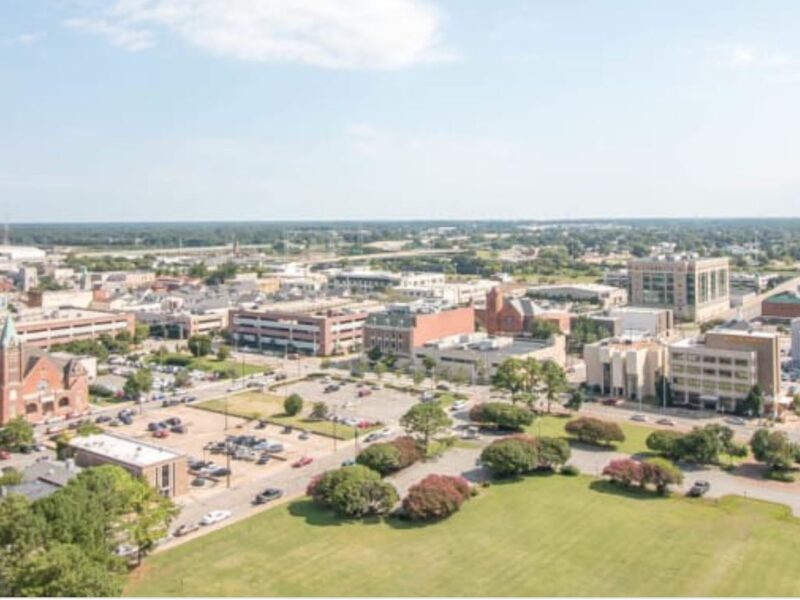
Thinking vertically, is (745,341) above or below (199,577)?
above

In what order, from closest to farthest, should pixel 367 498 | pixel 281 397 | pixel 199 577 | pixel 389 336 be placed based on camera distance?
1. pixel 199 577
2. pixel 367 498
3. pixel 281 397
4. pixel 389 336

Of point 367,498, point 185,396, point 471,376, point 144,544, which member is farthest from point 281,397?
point 144,544

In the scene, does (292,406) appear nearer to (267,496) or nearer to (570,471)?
(267,496)

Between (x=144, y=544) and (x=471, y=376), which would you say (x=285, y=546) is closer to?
(x=144, y=544)

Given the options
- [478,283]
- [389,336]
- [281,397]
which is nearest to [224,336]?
[389,336]

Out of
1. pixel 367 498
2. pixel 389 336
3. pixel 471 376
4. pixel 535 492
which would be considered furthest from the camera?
pixel 389 336

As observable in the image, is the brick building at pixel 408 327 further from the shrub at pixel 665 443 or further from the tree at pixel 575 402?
the shrub at pixel 665 443

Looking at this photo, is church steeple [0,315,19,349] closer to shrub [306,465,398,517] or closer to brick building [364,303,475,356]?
shrub [306,465,398,517]

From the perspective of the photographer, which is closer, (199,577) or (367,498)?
(199,577)

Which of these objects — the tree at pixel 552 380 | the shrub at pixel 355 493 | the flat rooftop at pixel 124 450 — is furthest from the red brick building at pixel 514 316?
the shrub at pixel 355 493
